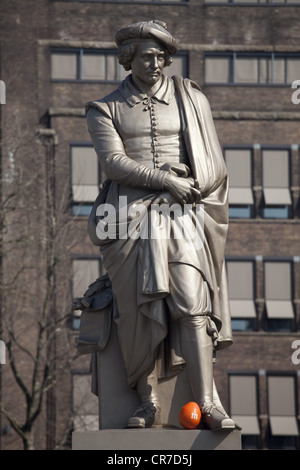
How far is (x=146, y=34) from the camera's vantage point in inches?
456

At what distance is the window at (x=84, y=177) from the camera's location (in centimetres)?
4816

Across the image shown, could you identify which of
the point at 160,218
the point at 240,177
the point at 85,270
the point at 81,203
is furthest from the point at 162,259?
the point at 240,177

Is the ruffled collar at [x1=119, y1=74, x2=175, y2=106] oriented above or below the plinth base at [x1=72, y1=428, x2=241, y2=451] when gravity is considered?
above

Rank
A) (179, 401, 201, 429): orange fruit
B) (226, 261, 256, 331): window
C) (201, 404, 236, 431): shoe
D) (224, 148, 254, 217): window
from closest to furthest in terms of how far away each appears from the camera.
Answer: (201, 404, 236, 431): shoe → (179, 401, 201, 429): orange fruit → (226, 261, 256, 331): window → (224, 148, 254, 217): window

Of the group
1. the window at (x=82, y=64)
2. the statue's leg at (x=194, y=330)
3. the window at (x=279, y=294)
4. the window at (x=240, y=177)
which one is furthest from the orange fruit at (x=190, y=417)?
the window at (x=82, y=64)

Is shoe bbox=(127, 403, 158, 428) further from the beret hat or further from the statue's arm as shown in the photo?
the beret hat

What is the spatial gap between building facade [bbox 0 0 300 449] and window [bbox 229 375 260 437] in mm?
46

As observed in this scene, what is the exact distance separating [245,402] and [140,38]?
37.7 meters

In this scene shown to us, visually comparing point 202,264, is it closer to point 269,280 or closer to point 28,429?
point 28,429

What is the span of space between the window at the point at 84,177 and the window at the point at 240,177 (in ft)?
17.0

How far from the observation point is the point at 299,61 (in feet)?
168

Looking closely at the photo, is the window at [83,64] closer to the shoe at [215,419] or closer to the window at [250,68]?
the window at [250,68]

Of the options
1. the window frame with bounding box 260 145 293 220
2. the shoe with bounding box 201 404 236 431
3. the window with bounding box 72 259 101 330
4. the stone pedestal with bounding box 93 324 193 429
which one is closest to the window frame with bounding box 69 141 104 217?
the window with bounding box 72 259 101 330

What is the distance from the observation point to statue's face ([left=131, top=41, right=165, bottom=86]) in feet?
38.2
